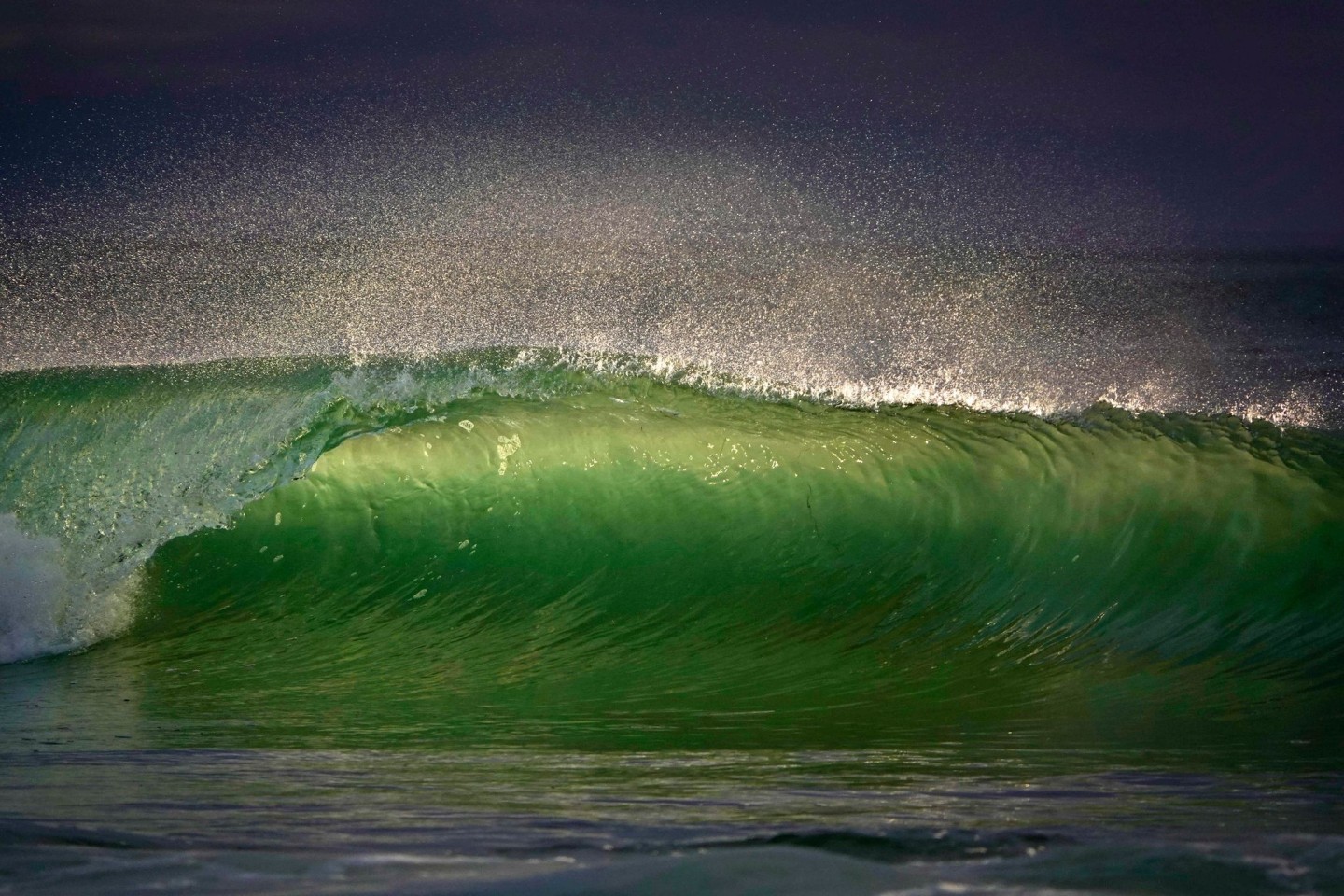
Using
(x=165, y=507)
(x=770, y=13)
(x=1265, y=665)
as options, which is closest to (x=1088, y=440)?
(x=1265, y=665)

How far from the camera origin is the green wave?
7.27ft

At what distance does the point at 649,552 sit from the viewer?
121 inches

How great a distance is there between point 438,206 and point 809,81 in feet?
11.2

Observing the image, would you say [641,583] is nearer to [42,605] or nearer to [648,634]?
[648,634]

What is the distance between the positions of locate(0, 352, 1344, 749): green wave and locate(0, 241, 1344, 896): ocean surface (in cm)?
1

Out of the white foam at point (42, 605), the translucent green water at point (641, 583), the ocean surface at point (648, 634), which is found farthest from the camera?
the white foam at point (42, 605)

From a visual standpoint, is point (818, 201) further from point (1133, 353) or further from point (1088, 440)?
point (1088, 440)

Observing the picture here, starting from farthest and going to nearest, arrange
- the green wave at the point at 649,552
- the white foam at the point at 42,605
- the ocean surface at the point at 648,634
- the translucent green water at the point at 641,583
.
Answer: the white foam at the point at 42,605 → the green wave at the point at 649,552 → the translucent green water at the point at 641,583 → the ocean surface at the point at 648,634

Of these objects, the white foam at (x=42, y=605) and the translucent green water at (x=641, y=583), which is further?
the white foam at (x=42, y=605)

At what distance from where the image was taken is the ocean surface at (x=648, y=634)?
1.13 metres

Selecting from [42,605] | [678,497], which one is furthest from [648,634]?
[42,605]

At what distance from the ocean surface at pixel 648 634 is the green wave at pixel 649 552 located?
10 mm

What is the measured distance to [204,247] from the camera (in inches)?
517

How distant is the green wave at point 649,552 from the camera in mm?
2217
